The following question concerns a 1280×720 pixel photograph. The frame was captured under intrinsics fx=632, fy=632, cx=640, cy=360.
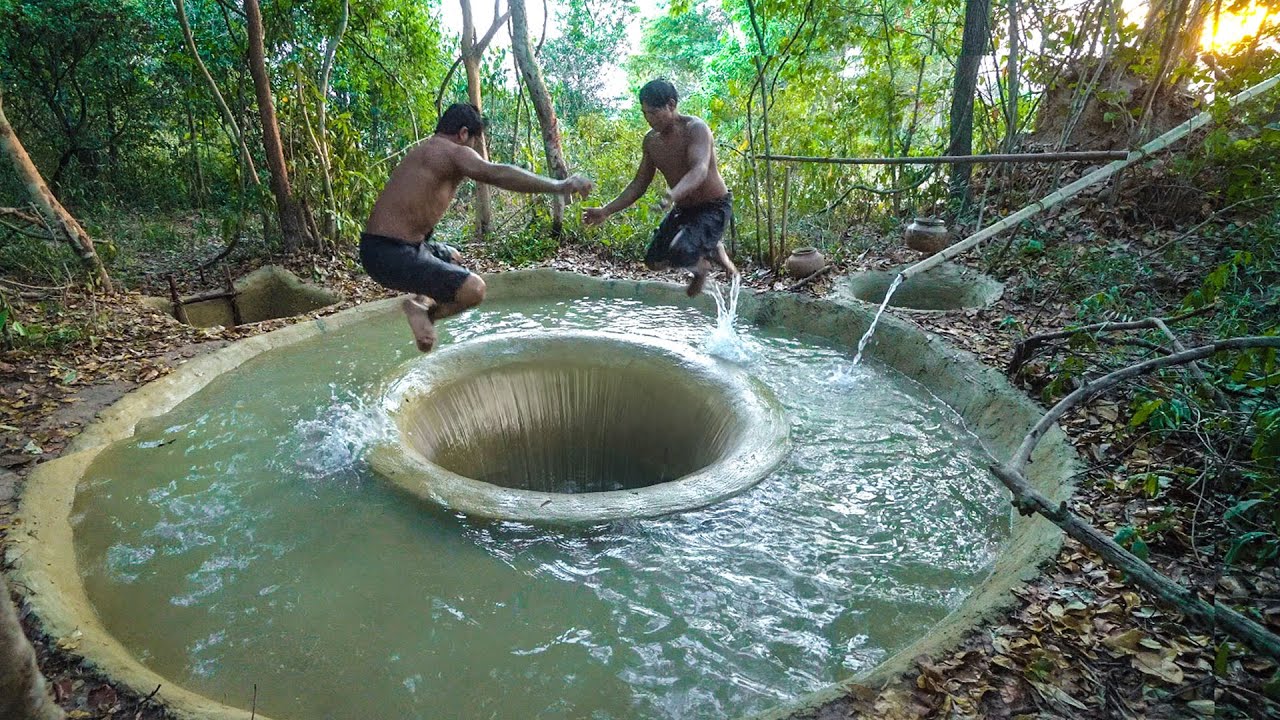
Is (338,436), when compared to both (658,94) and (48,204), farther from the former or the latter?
(48,204)

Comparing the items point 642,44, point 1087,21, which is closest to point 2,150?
point 1087,21

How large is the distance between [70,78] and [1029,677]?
38.6 ft

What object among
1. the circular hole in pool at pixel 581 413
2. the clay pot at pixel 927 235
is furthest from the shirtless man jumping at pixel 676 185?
the clay pot at pixel 927 235

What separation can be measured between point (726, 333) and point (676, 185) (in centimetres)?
143

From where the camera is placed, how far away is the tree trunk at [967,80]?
6840 mm

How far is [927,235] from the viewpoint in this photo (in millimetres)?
5777

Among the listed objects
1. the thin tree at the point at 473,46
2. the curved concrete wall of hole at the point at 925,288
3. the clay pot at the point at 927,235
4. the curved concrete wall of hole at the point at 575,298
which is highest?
the thin tree at the point at 473,46

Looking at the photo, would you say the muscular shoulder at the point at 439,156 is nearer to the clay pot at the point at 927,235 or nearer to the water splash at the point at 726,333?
the water splash at the point at 726,333

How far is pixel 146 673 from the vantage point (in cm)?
212

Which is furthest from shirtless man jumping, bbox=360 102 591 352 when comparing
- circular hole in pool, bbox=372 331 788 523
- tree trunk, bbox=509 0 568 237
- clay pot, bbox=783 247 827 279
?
tree trunk, bbox=509 0 568 237

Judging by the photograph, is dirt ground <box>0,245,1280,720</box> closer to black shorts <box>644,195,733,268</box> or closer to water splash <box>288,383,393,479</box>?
water splash <box>288,383,393,479</box>

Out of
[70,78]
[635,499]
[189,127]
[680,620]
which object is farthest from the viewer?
[189,127]

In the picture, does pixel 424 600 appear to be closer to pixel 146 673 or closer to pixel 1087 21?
pixel 146 673

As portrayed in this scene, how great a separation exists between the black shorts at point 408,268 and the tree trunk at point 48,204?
3095 millimetres
